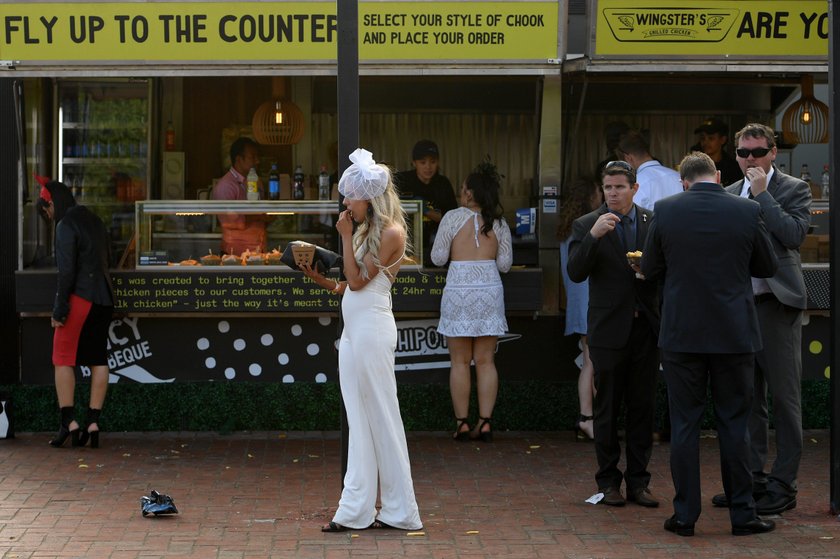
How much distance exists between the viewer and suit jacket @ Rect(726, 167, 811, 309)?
6.71 m

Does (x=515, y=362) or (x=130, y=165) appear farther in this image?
(x=130, y=165)

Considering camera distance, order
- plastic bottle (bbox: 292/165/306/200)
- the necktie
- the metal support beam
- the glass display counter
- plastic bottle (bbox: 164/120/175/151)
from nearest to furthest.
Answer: the metal support beam < the necktie < the glass display counter < plastic bottle (bbox: 292/165/306/200) < plastic bottle (bbox: 164/120/175/151)

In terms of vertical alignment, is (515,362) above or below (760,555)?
above

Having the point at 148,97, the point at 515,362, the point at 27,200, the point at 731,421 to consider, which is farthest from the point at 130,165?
the point at 731,421

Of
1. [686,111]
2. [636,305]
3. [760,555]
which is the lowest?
[760,555]

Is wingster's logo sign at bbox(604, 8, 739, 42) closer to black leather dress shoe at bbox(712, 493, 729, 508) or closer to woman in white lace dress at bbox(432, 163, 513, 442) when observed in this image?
woman in white lace dress at bbox(432, 163, 513, 442)

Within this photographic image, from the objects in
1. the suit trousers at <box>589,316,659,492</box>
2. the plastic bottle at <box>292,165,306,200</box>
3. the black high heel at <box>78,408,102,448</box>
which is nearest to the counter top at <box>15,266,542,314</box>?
the black high heel at <box>78,408,102,448</box>

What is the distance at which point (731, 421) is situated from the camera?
20.7 ft

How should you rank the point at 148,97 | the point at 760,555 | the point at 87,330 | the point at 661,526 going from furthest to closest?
the point at 148,97 → the point at 87,330 → the point at 661,526 → the point at 760,555

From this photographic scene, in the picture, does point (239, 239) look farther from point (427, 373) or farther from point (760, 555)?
point (760, 555)

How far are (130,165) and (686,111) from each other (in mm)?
5348

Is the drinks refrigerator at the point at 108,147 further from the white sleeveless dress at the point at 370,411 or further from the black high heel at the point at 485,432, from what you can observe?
the white sleeveless dress at the point at 370,411

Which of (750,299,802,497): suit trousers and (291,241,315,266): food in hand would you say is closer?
(291,241,315,266): food in hand

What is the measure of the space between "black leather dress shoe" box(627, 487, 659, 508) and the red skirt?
4.06 metres
